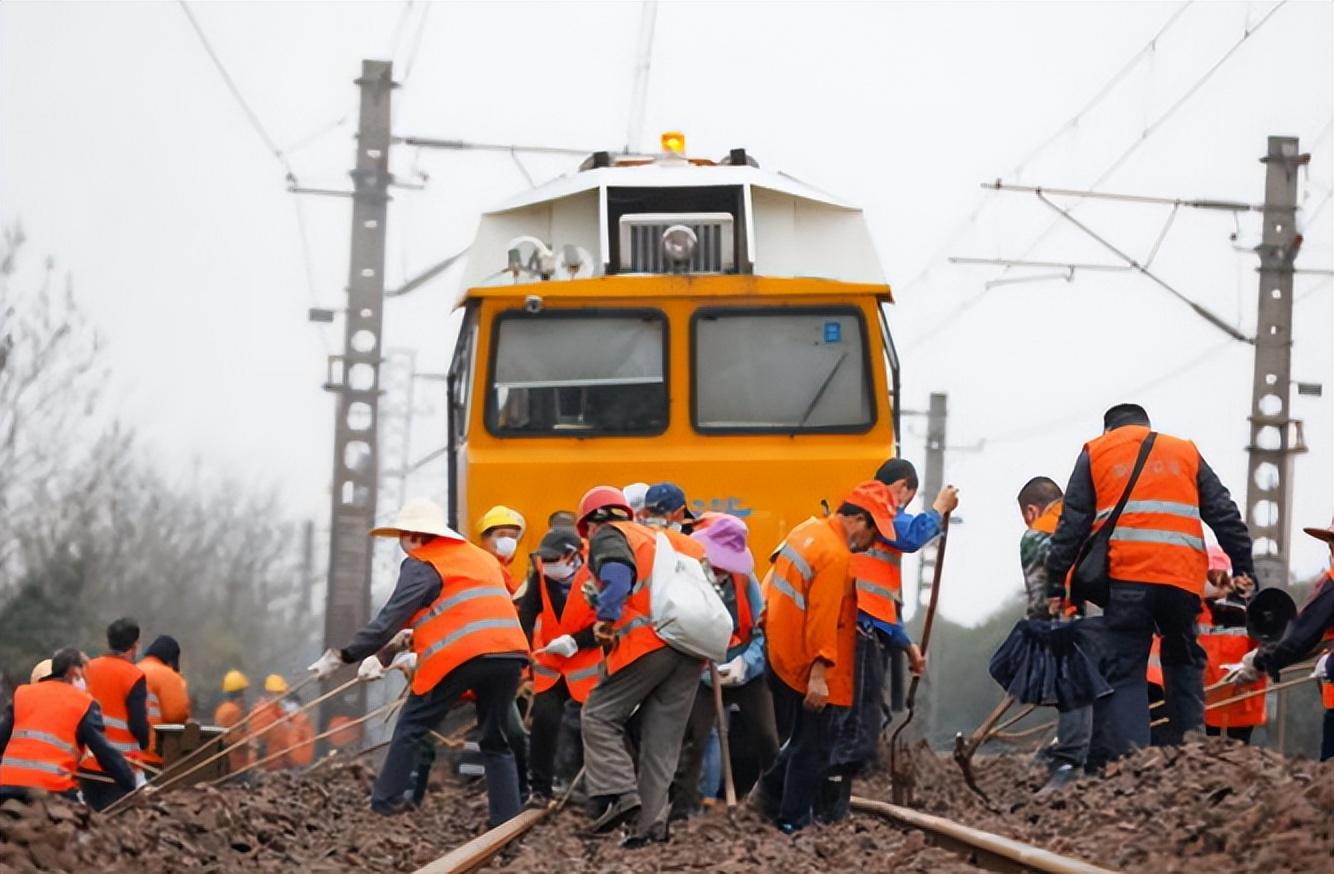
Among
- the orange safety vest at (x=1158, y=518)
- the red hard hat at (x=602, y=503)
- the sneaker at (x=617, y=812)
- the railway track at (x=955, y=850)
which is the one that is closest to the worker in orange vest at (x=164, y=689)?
the railway track at (x=955, y=850)

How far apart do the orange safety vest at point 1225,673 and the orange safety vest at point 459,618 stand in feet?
15.4

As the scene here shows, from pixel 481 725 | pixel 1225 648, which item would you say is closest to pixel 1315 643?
pixel 1225 648

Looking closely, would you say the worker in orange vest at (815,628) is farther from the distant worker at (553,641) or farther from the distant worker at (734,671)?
the distant worker at (553,641)

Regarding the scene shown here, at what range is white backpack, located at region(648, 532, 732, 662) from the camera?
10336mm

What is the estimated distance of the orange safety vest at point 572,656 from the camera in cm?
1200

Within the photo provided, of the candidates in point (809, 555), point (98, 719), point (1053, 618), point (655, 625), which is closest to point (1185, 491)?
point (1053, 618)

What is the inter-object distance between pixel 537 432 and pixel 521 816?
3.66 metres

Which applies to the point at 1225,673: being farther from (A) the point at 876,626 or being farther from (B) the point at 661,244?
(B) the point at 661,244

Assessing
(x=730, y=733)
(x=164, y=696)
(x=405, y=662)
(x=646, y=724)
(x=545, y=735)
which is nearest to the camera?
(x=646, y=724)

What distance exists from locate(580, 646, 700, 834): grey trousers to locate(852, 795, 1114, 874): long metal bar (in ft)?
3.78

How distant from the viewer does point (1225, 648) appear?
14461mm

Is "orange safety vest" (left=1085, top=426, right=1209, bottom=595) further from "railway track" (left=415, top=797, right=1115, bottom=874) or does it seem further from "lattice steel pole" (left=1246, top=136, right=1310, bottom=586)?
"lattice steel pole" (left=1246, top=136, right=1310, bottom=586)

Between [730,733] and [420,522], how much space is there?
2.68m

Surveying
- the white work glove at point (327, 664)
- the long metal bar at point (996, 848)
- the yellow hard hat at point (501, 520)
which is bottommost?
the long metal bar at point (996, 848)
